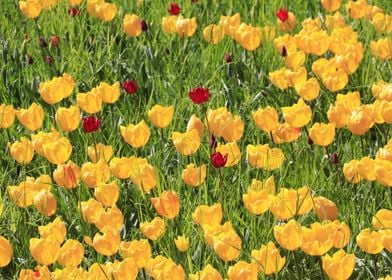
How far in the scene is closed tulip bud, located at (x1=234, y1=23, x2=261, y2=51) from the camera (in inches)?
154

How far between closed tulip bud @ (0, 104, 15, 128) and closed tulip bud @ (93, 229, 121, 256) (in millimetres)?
901

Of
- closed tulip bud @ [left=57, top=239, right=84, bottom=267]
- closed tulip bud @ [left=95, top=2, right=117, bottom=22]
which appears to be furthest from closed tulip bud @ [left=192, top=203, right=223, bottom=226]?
closed tulip bud @ [left=95, top=2, right=117, bottom=22]

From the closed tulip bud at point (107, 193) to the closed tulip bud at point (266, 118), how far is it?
0.59 meters

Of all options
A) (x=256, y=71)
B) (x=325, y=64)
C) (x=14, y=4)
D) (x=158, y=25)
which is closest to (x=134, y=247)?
(x=325, y=64)

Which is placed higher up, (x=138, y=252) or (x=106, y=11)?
(x=138, y=252)

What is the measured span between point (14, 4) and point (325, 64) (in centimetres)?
172

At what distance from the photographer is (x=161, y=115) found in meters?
3.29

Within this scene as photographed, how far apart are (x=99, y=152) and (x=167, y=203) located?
1.73 ft

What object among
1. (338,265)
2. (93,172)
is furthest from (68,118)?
(338,265)

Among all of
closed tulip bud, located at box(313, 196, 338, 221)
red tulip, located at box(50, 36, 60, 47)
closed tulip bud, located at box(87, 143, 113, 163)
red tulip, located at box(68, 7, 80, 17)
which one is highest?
closed tulip bud, located at box(313, 196, 338, 221)

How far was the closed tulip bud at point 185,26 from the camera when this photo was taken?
415 cm

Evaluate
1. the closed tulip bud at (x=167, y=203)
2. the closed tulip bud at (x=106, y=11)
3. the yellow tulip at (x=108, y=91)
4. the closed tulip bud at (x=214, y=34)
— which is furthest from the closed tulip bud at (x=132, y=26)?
the closed tulip bud at (x=167, y=203)

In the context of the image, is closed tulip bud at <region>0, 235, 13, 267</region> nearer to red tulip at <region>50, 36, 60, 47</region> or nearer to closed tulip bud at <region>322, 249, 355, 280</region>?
closed tulip bud at <region>322, 249, 355, 280</region>

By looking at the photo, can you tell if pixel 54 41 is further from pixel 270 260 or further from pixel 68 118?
pixel 270 260
